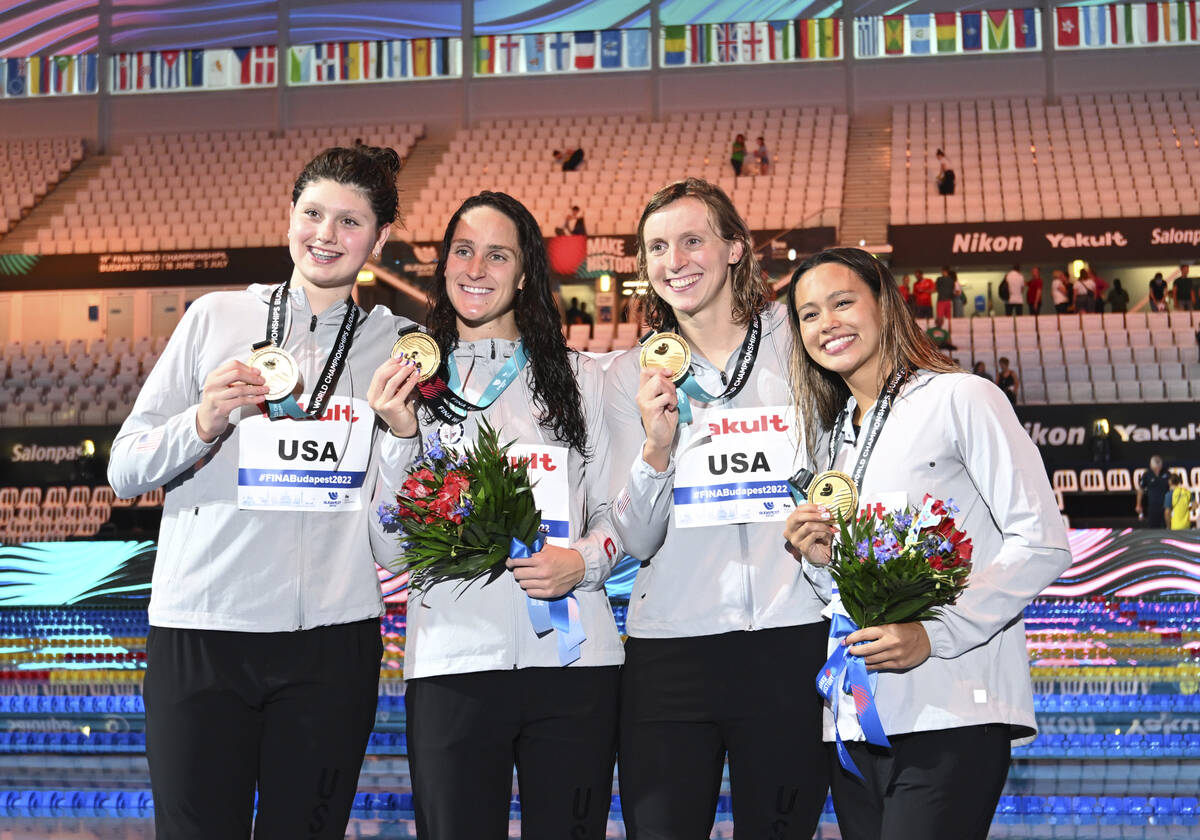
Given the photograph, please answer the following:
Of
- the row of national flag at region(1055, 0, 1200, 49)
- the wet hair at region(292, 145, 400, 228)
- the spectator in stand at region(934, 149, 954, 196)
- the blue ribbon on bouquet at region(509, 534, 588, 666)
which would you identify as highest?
the row of national flag at region(1055, 0, 1200, 49)

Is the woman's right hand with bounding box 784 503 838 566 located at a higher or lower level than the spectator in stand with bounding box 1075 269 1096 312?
lower

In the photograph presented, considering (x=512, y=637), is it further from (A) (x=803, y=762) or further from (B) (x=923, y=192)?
(B) (x=923, y=192)

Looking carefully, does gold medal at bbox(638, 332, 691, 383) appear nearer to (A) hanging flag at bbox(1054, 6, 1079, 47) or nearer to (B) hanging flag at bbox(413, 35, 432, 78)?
(B) hanging flag at bbox(413, 35, 432, 78)

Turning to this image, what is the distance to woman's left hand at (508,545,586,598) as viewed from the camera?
7.63 feet

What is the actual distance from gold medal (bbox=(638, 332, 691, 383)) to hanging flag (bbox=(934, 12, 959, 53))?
20374 millimetres

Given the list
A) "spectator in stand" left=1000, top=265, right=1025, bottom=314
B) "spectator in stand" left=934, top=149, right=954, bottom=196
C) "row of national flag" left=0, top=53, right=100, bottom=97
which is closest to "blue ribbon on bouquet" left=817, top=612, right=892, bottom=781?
"spectator in stand" left=1000, top=265, right=1025, bottom=314

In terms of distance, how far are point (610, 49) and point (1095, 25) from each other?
8428 mm

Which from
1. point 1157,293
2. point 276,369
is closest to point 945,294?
point 1157,293

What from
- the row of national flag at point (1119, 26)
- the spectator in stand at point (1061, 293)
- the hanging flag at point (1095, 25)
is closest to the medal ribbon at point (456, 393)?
the spectator in stand at point (1061, 293)

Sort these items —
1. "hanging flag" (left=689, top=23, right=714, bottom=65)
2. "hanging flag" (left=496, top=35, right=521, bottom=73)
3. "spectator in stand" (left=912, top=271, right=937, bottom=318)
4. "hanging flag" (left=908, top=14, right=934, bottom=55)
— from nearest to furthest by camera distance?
"spectator in stand" (left=912, top=271, right=937, bottom=318)
"hanging flag" (left=908, top=14, right=934, bottom=55)
"hanging flag" (left=689, top=23, right=714, bottom=65)
"hanging flag" (left=496, top=35, right=521, bottom=73)

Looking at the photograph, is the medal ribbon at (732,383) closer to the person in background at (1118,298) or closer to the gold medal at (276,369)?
the gold medal at (276,369)

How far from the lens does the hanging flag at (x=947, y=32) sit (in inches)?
822

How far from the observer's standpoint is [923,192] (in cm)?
1834

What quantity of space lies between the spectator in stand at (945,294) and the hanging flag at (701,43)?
7.54 meters
